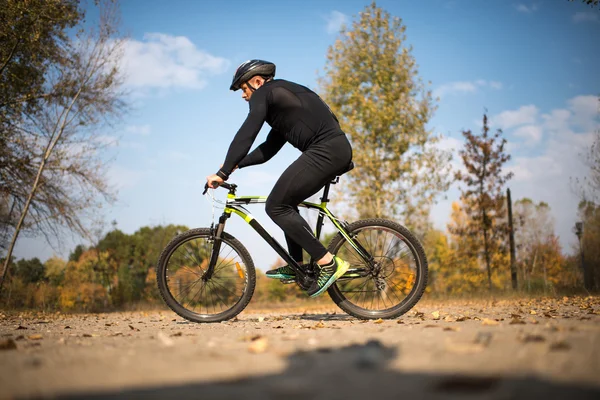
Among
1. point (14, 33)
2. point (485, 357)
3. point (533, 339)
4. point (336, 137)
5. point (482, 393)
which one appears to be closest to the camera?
point (482, 393)

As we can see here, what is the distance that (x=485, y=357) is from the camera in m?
2.20

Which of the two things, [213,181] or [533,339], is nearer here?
[533,339]

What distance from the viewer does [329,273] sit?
4637mm

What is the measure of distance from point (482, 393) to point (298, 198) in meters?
3.19

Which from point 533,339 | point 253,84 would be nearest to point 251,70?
point 253,84

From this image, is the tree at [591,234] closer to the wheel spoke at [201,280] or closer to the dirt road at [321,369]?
the wheel spoke at [201,280]

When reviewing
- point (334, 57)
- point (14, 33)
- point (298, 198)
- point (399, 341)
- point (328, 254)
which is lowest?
point (399, 341)

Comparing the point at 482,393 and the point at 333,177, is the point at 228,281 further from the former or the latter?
the point at 482,393

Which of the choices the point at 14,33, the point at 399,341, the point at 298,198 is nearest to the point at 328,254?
the point at 298,198

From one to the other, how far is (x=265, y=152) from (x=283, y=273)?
1484 mm

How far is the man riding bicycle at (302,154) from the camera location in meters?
4.53

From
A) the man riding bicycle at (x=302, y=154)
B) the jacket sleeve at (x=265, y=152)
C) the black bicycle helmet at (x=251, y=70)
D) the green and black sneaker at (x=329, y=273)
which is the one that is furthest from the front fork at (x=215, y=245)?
the black bicycle helmet at (x=251, y=70)

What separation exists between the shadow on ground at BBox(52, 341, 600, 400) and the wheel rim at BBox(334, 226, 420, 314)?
9.86ft

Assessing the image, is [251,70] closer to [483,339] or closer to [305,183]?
[305,183]
